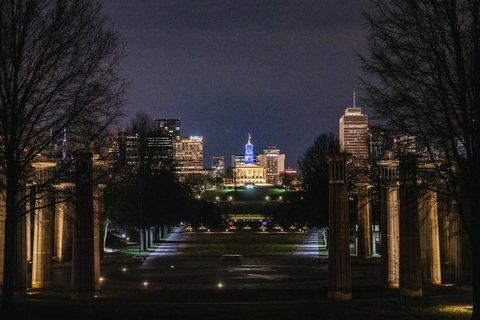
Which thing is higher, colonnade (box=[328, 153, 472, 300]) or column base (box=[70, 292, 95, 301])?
colonnade (box=[328, 153, 472, 300])

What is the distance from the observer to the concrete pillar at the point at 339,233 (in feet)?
76.0

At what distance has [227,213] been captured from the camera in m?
175

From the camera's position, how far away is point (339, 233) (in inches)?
911

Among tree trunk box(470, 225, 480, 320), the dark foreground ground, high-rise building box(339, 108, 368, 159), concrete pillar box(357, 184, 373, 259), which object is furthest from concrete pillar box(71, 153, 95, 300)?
concrete pillar box(357, 184, 373, 259)

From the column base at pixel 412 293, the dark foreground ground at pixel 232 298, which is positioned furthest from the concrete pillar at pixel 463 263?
the column base at pixel 412 293

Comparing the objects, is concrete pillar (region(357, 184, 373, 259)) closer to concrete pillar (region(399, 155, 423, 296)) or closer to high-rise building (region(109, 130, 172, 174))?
high-rise building (region(109, 130, 172, 174))

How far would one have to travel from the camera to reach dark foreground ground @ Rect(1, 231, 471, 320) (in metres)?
20.0

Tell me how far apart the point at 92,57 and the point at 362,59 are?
8020 millimetres

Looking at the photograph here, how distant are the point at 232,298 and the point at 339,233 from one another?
4.73 metres

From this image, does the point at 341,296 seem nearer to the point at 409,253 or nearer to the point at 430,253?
the point at 409,253

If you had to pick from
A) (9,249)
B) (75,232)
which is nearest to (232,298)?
(75,232)

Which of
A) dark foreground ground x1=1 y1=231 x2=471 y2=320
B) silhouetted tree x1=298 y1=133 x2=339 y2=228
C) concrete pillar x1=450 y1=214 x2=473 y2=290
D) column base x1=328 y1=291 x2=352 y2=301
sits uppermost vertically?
silhouetted tree x1=298 y1=133 x2=339 y2=228

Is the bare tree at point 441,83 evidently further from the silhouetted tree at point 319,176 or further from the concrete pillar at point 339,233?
the silhouetted tree at point 319,176

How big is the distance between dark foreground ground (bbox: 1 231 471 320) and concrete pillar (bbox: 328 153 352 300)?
0.65m
